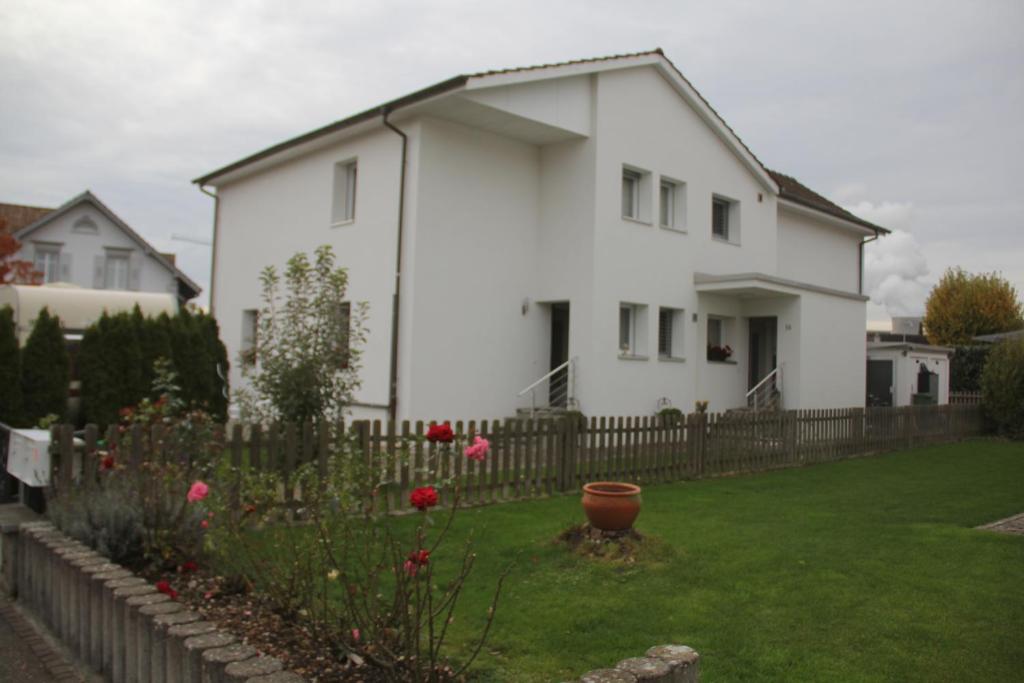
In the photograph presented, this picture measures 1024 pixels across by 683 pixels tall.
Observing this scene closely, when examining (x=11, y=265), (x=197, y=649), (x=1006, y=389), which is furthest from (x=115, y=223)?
(x=197, y=649)

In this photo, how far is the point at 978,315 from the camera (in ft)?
134

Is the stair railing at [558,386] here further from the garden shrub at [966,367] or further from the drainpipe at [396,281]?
the garden shrub at [966,367]

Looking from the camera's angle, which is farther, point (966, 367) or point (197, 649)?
point (966, 367)

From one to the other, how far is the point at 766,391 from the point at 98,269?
120 ft

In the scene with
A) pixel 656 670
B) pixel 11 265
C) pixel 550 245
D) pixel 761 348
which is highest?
pixel 11 265

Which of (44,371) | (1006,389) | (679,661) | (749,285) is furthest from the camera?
(1006,389)

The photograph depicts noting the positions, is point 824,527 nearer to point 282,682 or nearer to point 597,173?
point 282,682

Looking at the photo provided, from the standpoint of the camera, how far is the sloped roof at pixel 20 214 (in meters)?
40.0

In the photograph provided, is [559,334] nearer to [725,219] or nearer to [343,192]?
[343,192]

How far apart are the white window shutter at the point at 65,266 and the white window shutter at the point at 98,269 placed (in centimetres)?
116

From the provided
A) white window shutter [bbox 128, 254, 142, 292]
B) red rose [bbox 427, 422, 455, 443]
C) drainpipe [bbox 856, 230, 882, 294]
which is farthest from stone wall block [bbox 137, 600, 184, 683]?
white window shutter [bbox 128, 254, 142, 292]

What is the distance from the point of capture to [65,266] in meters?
40.4

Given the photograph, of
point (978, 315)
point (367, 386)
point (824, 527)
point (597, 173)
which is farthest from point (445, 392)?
point (978, 315)

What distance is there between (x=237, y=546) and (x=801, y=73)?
12017 mm
